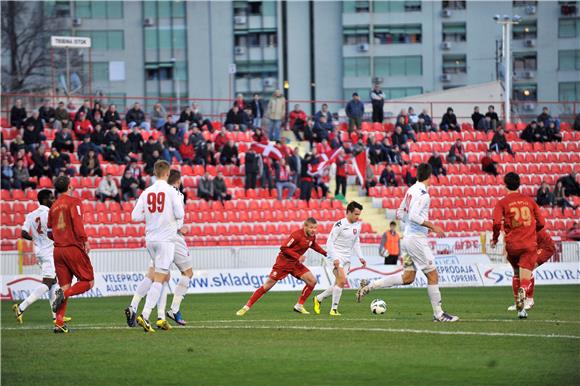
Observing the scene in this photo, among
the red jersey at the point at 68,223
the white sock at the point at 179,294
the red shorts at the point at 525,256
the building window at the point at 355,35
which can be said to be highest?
the building window at the point at 355,35

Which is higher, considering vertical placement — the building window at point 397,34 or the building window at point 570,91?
the building window at point 397,34

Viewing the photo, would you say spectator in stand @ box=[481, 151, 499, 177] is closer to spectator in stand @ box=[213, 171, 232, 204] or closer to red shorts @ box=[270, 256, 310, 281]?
spectator in stand @ box=[213, 171, 232, 204]

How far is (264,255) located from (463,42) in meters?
58.0

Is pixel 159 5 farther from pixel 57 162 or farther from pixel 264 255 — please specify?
pixel 264 255

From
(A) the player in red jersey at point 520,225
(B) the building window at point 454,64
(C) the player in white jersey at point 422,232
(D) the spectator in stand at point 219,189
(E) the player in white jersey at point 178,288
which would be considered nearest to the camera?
(E) the player in white jersey at point 178,288

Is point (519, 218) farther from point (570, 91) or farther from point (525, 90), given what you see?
point (525, 90)

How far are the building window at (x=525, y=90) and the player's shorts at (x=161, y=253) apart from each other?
7782 centimetres

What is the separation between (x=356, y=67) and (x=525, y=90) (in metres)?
13.3

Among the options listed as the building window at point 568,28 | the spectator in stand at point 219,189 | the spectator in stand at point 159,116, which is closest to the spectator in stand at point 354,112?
the spectator in stand at point 159,116

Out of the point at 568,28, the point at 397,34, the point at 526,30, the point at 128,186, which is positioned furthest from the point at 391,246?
the point at 526,30

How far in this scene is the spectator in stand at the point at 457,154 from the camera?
154 ft

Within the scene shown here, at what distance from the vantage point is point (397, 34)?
298ft

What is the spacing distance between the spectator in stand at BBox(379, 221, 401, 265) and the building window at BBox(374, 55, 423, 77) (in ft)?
182

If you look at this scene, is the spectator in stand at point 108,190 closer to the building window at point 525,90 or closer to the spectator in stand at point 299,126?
the spectator in stand at point 299,126
